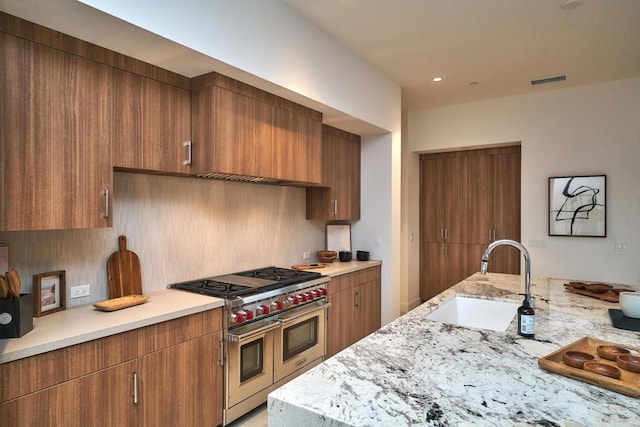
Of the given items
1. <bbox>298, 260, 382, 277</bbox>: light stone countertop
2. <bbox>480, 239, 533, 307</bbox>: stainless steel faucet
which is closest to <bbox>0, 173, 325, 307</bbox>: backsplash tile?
<bbox>298, 260, 382, 277</bbox>: light stone countertop

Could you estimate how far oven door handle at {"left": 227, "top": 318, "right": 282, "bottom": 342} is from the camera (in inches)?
94.3

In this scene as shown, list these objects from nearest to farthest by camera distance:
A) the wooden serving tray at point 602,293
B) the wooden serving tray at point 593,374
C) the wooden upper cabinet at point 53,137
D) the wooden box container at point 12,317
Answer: the wooden serving tray at point 593,374, the wooden box container at point 12,317, the wooden upper cabinet at point 53,137, the wooden serving tray at point 602,293

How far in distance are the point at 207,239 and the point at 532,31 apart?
3.20 meters

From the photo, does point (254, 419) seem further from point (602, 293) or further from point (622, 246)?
point (622, 246)

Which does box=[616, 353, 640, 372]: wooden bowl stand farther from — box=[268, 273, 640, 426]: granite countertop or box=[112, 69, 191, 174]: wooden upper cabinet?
box=[112, 69, 191, 174]: wooden upper cabinet

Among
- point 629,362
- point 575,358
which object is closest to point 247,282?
point 575,358

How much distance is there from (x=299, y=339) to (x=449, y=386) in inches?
80.0

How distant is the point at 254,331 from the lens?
99.3 inches

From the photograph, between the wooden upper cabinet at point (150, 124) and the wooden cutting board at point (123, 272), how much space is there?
56cm

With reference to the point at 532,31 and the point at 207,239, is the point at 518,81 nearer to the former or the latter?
the point at 532,31

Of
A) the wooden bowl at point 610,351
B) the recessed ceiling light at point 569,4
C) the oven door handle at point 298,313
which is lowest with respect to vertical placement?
the oven door handle at point 298,313

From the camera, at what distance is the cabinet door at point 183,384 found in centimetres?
200

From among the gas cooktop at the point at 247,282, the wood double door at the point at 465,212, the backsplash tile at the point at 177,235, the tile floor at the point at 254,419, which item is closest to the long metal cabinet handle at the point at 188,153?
the backsplash tile at the point at 177,235

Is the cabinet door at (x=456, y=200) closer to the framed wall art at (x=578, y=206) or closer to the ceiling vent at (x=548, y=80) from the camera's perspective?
the framed wall art at (x=578, y=206)
